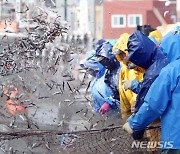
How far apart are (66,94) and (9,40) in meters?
0.99

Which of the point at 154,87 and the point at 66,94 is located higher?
the point at 154,87

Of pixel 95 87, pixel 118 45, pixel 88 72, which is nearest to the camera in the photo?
pixel 118 45

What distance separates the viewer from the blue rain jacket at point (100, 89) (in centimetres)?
653

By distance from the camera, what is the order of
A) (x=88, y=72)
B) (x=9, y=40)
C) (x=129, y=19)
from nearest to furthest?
(x=9, y=40) < (x=88, y=72) < (x=129, y=19)

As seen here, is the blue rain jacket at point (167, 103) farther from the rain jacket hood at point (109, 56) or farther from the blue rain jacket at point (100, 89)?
the rain jacket hood at point (109, 56)

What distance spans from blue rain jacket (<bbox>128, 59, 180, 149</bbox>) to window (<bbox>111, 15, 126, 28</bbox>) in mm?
38266

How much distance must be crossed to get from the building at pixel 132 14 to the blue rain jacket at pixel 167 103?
37355mm

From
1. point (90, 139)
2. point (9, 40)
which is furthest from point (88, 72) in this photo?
point (90, 139)

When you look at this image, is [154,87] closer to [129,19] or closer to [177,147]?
[177,147]

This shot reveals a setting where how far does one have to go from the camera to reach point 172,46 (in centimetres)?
446

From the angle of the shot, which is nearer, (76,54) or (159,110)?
(159,110)

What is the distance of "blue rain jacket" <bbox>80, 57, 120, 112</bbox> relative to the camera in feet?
21.4

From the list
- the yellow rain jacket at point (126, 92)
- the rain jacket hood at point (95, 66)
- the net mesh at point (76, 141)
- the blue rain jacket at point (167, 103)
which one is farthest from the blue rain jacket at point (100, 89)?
the blue rain jacket at point (167, 103)

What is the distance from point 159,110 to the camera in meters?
4.08
